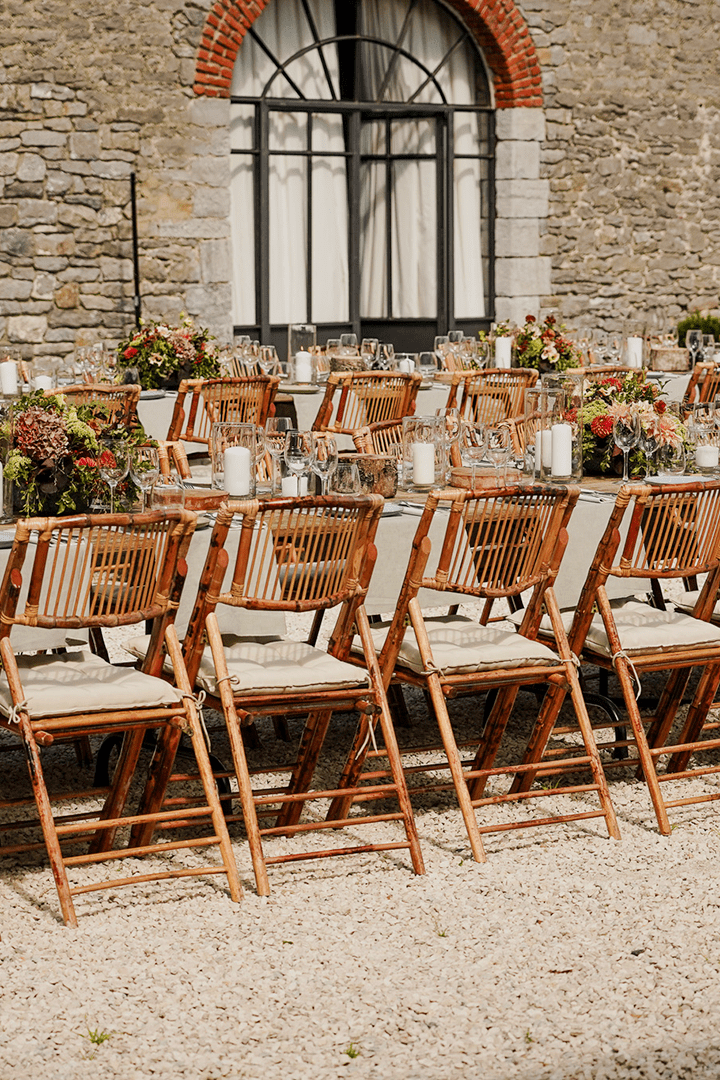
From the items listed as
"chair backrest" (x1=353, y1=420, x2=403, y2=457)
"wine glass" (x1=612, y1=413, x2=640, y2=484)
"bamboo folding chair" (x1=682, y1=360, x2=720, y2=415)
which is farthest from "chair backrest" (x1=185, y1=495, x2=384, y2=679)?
"bamboo folding chair" (x1=682, y1=360, x2=720, y2=415)

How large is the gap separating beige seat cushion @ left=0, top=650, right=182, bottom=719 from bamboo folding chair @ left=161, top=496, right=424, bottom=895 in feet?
0.54

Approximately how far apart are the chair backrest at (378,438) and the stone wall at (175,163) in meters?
6.90

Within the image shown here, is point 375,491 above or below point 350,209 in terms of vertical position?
below

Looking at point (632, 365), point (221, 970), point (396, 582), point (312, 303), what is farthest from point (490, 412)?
point (312, 303)

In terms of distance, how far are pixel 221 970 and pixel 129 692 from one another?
0.72 meters

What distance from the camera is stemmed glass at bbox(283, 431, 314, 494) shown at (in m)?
4.67

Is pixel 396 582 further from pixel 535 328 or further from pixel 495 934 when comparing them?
pixel 535 328

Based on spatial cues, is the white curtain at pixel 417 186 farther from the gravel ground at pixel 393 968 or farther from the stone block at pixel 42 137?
the gravel ground at pixel 393 968

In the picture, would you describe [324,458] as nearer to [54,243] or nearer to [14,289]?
[14,289]

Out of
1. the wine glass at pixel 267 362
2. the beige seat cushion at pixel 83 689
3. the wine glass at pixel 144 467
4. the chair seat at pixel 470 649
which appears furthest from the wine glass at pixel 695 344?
the beige seat cushion at pixel 83 689

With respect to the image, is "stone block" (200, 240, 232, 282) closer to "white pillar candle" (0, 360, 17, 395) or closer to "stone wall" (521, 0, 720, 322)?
"stone wall" (521, 0, 720, 322)

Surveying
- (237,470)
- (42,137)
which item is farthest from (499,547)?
(42,137)

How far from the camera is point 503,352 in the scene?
30.5 ft

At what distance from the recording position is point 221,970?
3.27 m
